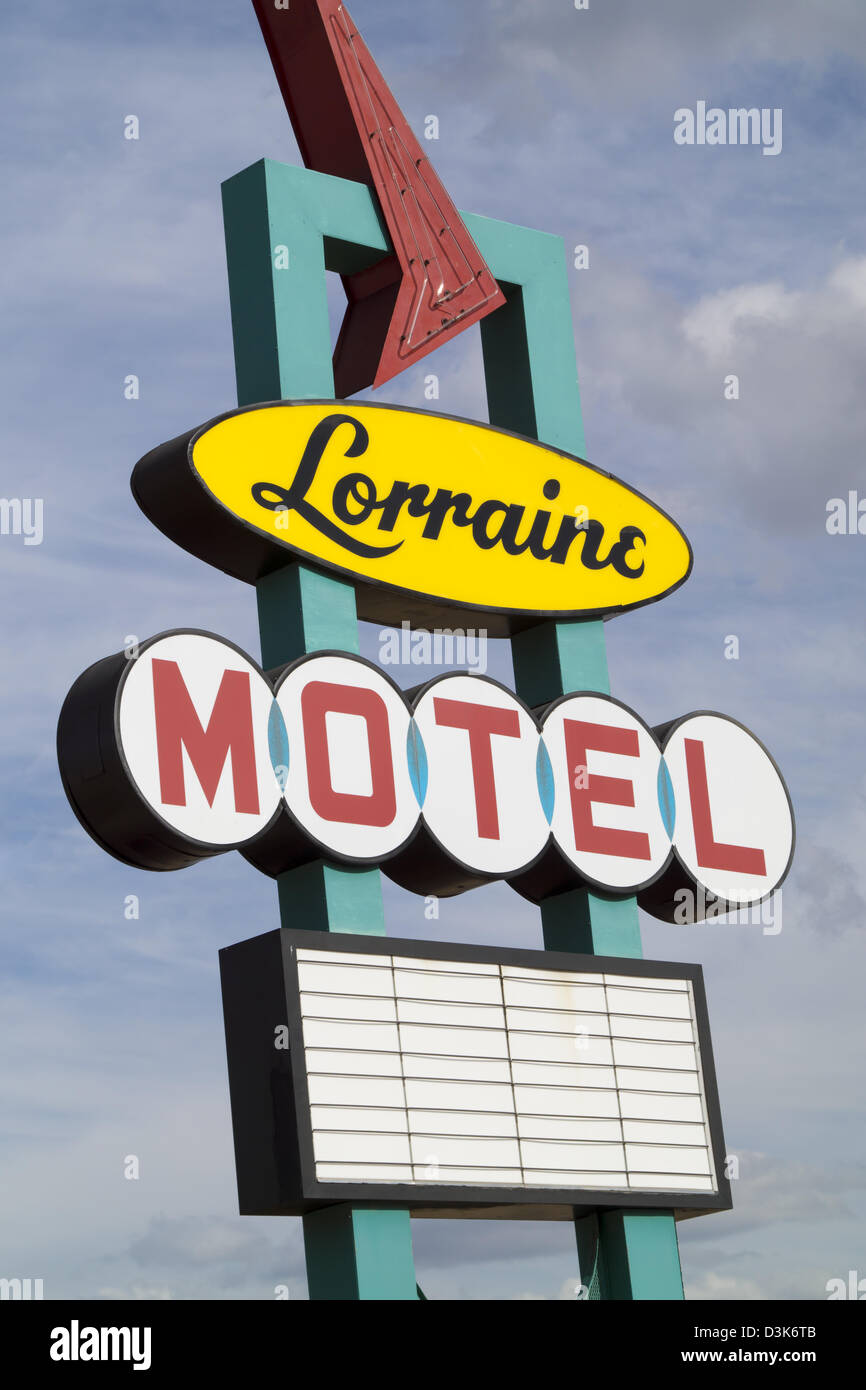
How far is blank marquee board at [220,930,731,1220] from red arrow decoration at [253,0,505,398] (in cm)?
529

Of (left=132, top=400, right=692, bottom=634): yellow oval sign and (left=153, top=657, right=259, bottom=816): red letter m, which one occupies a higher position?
(left=132, top=400, right=692, bottom=634): yellow oval sign

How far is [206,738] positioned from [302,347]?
363cm

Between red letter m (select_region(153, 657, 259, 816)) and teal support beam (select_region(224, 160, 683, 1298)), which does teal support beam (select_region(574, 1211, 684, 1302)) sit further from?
red letter m (select_region(153, 657, 259, 816))

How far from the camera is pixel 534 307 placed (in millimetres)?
19172

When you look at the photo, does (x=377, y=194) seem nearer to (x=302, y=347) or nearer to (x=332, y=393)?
(x=302, y=347)

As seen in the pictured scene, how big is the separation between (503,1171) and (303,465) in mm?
5576

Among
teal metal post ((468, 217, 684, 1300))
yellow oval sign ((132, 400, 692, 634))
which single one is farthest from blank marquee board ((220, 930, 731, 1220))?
yellow oval sign ((132, 400, 692, 634))

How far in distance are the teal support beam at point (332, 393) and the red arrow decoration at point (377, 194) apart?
0.28 m

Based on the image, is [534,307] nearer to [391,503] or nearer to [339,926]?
[391,503]

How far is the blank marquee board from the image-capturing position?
48.8ft

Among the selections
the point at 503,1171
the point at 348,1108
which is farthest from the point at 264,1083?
the point at 503,1171

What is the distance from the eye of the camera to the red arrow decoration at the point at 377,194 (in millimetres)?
18094

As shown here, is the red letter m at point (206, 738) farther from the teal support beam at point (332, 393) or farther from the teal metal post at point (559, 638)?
the teal metal post at point (559, 638)

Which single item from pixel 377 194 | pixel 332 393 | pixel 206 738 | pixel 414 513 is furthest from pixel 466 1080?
pixel 377 194
